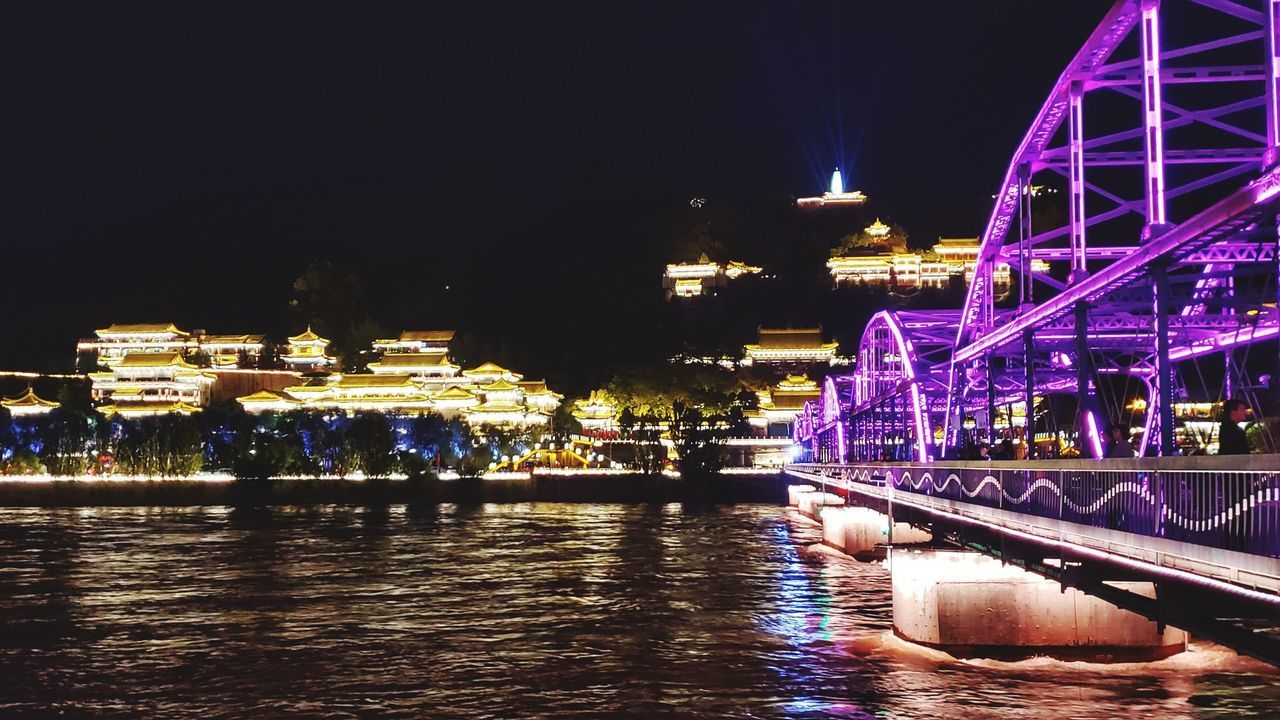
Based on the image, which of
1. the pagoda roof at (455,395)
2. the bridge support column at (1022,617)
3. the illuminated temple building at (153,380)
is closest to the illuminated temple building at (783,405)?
the pagoda roof at (455,395)

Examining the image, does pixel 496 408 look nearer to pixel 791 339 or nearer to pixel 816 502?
pixel 791 339

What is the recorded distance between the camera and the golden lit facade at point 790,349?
159 m

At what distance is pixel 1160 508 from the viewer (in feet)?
47.2

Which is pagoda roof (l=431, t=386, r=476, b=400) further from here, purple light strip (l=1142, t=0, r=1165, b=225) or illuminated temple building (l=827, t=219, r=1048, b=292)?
purple light strip (l=1142, t=0, r=1165, b=225)

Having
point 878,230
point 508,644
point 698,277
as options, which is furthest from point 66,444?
point 878,230

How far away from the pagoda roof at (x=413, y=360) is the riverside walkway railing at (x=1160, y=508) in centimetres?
13155

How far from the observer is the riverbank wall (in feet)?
335

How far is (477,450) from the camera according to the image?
108 m

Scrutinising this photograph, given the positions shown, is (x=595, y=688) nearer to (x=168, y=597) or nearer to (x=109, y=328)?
(x=168, y=597)

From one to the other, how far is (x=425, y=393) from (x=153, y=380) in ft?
103

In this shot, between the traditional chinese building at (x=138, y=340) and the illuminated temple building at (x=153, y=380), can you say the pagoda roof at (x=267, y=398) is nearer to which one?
the illuminated temple building at (x=153, y=380)

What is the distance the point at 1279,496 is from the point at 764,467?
371ft

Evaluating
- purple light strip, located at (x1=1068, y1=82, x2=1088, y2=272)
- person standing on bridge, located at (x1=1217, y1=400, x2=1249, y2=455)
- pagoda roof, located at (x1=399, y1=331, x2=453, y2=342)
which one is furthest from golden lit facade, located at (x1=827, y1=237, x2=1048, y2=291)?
person standing on bridge, located at (x1=1217, y1=400, x2=1249, y2=455)

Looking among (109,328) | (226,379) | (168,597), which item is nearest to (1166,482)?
(168,597)
